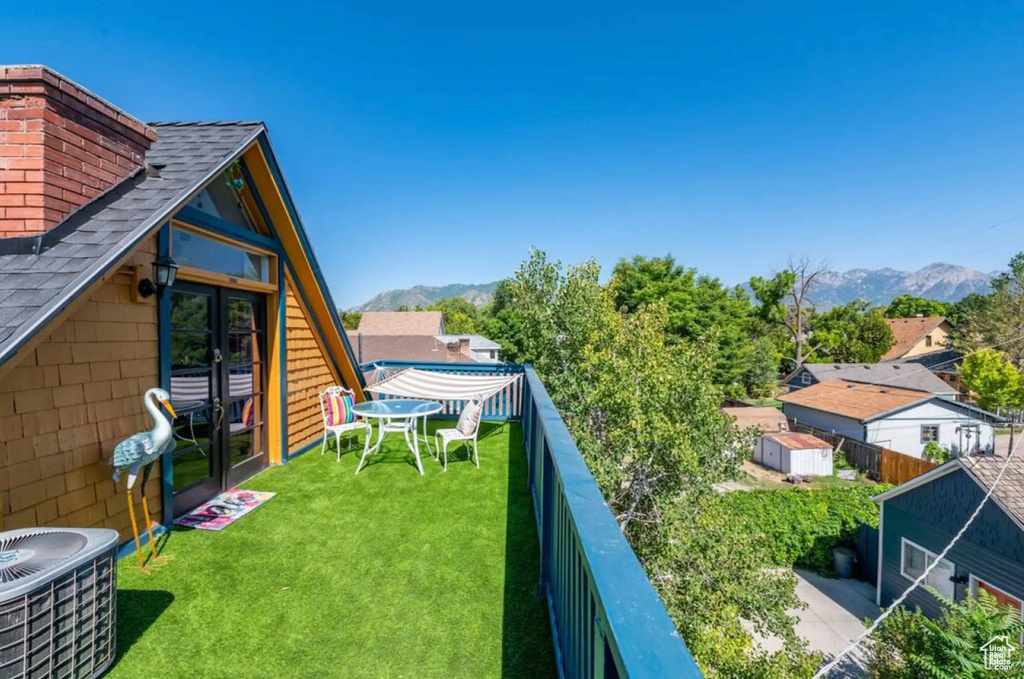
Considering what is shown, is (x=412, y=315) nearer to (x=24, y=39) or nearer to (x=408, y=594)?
(x=24, y=39)

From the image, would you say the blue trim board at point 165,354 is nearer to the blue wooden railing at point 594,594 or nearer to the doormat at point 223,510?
the doormat at point 223,510

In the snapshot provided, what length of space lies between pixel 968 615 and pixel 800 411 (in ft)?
71.2

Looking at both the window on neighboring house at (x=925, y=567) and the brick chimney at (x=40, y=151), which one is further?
the window on neighboring house at (x=925, y=567)

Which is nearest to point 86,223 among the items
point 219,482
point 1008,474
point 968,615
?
point 219,482

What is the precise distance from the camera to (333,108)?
16359 millimetres

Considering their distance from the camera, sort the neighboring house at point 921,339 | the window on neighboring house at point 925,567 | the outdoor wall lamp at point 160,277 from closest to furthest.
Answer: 1. the outdoor wall lamp at point 160,277
2. the window on neighboring house at point 925,567
3. the neighboring house at point 921,339

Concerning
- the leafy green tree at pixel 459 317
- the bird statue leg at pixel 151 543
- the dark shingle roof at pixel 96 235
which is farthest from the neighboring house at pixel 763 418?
the leafy green tree at pixel 459 317

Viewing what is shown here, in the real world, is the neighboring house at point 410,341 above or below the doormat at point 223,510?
above

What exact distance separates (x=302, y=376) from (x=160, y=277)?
9.32ft

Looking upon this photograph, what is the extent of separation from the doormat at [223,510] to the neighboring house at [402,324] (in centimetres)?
3092

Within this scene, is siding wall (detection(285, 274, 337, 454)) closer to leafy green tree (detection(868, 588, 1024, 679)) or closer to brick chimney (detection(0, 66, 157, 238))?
brick chimney (detection(0, 66, 157, 238))

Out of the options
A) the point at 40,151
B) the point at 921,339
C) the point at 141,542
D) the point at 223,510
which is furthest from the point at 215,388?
the point at 921,339

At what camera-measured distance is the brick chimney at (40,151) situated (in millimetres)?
2760

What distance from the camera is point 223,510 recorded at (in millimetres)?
4246
